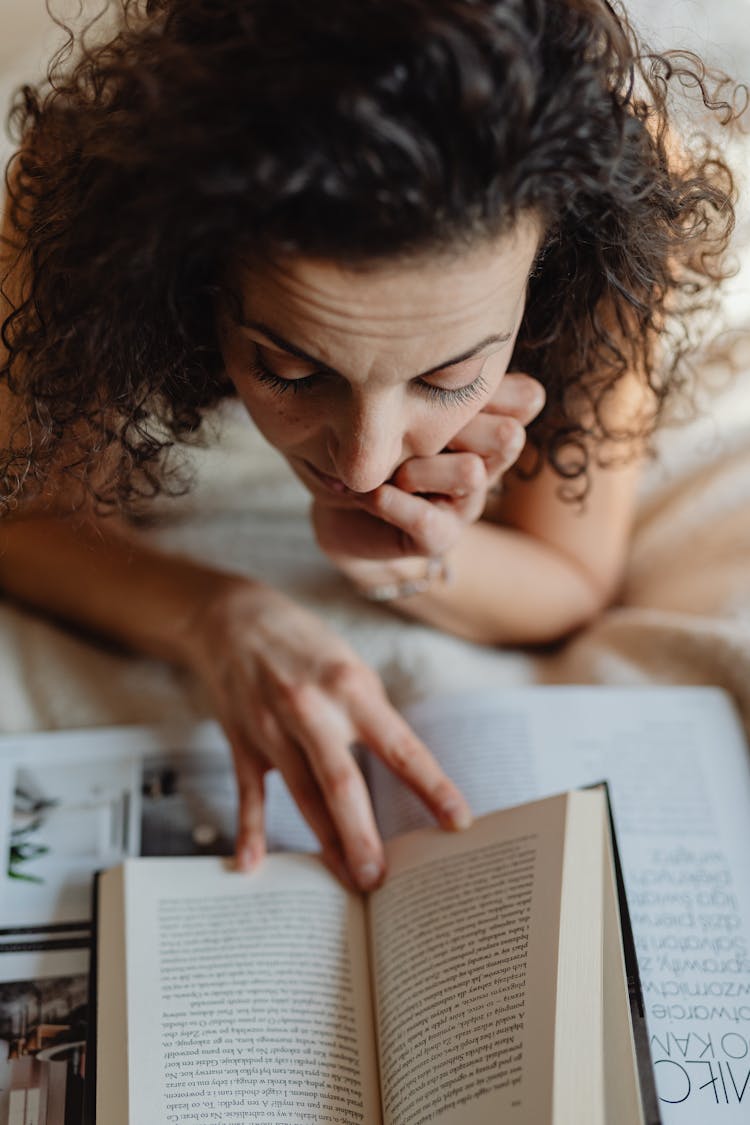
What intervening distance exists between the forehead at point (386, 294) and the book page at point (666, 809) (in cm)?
42

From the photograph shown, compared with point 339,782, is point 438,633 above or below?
above

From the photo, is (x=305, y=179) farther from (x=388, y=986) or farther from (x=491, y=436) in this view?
(x=388, y=986)

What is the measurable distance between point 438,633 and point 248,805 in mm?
305

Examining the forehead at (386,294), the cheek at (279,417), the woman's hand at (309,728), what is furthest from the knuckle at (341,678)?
the forehead at (386,294)

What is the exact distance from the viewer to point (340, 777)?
2.62 feet

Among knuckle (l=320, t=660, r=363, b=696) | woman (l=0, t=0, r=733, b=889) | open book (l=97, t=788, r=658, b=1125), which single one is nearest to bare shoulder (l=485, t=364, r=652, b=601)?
woman (l=0, t=0, r=733, b=889)

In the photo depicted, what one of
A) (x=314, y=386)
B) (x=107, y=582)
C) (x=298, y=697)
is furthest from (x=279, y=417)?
(x=107, y=582)

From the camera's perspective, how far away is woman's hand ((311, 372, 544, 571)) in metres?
0.80

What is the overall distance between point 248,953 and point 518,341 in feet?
1.69

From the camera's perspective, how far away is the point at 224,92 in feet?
1.67

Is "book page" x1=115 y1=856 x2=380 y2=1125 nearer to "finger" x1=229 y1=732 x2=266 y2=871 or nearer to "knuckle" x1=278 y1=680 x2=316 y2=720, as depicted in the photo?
"finger" x1=229 y1=732 x2=266 y2=871

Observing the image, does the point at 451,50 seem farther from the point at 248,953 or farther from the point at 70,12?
the point at 248,953

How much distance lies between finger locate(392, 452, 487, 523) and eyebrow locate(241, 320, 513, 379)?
168mm

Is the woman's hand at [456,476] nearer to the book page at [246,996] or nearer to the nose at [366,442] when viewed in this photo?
the nose at [366,442]
